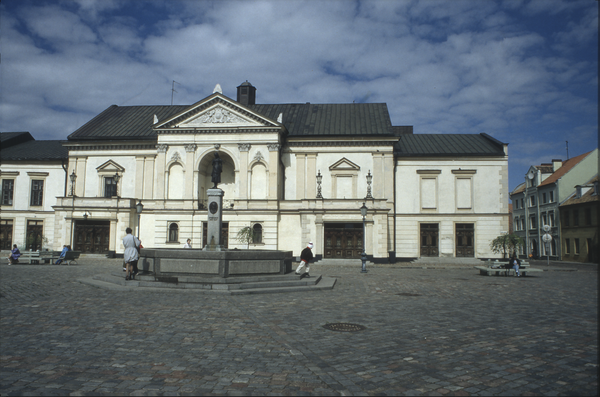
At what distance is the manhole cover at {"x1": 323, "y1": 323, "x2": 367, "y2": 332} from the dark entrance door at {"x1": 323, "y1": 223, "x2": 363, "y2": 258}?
2825 centimetres

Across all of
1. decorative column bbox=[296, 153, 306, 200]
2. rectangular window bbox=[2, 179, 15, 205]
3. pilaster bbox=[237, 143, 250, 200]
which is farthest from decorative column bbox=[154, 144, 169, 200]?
rectangular window bbox=[2, 179, 15, 205]

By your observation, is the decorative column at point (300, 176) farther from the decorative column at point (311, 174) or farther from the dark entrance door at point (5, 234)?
the dark entrance door at point (5, 234)

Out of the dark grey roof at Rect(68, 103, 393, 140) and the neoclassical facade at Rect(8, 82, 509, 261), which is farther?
the dark grey roof at Rect(68, 103, 393, 140)

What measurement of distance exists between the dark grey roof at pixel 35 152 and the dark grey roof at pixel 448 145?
33346 millimetres

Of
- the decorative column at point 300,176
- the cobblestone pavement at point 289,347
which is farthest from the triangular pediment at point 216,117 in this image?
the cobblestone pavement at point 289,347

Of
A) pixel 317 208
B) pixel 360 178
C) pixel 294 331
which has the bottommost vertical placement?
pixel 294 331

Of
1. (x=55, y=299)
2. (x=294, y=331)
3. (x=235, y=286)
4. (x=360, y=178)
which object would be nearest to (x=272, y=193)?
(x=360, y=178)

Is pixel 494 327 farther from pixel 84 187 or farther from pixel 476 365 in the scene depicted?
pixel 84 187

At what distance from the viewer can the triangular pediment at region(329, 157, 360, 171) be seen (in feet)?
130

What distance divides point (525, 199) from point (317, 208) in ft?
111

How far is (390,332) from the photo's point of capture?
831cm

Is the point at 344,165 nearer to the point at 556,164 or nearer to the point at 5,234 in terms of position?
the point at 556,164

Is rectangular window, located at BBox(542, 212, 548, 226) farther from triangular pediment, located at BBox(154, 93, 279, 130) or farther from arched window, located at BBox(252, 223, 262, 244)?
arched window, located at BBox(252, 223, 262, 244)

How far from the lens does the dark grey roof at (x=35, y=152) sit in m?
43.8
